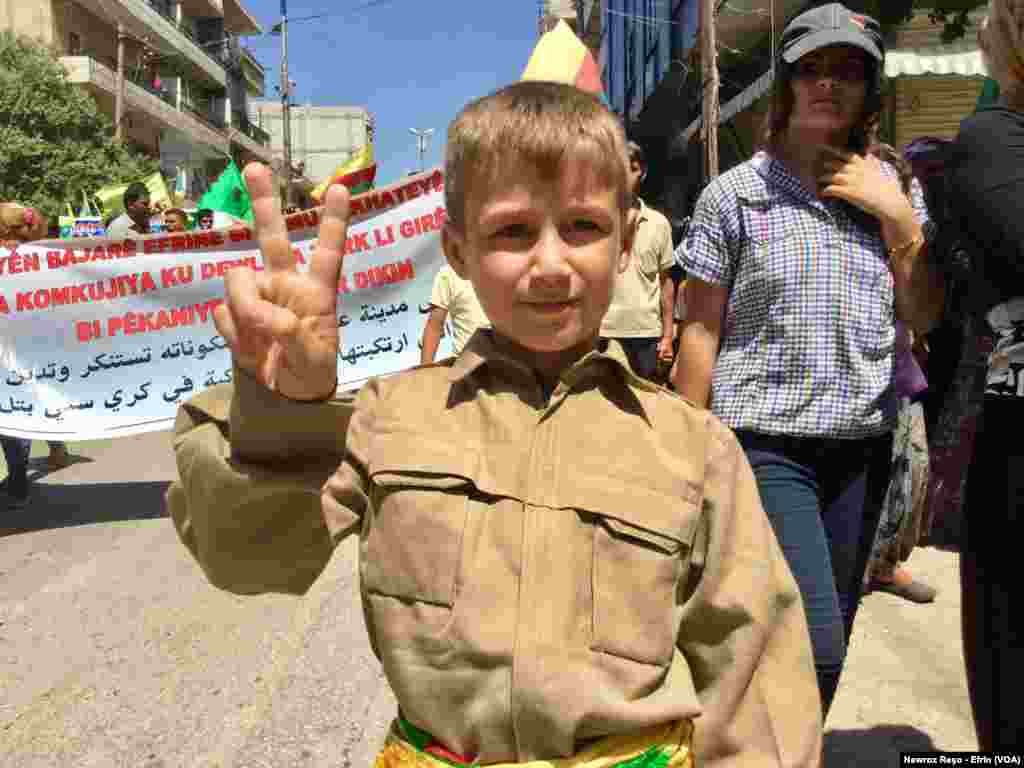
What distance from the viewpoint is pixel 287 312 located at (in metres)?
1.41

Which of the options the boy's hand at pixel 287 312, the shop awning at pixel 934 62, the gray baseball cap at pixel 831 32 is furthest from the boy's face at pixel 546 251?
the shop awning at pixel 934 62

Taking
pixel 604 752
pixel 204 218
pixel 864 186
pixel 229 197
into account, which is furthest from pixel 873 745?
pixel 204 218

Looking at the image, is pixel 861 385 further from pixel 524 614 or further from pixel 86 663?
pixel 86 663

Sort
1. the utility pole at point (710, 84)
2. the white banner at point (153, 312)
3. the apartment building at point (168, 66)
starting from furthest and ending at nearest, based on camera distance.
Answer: the apartment building at point (168, 66)
the utility pole at point (710, 84)
the white banner at point (153, 312)

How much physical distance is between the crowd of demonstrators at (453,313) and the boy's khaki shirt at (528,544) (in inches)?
110

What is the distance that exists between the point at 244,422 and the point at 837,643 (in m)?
1.46

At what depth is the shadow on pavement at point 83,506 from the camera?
6191 mm

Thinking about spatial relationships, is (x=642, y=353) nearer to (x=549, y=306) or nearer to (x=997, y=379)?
(x=997, y=379)

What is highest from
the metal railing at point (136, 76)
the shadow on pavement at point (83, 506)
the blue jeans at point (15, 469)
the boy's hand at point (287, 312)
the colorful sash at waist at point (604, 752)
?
the metal railing at point (136, 76)

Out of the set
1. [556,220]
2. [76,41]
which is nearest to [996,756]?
[556,220]

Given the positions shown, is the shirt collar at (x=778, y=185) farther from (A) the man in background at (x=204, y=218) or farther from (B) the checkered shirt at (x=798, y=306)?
(A) the man in background at (x=204, y=218)

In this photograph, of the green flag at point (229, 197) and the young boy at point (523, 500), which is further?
the green flag at point (229, 197)

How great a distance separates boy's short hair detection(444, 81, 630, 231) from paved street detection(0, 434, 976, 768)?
6.68 feet

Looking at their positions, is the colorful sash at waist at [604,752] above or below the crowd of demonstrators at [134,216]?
below
